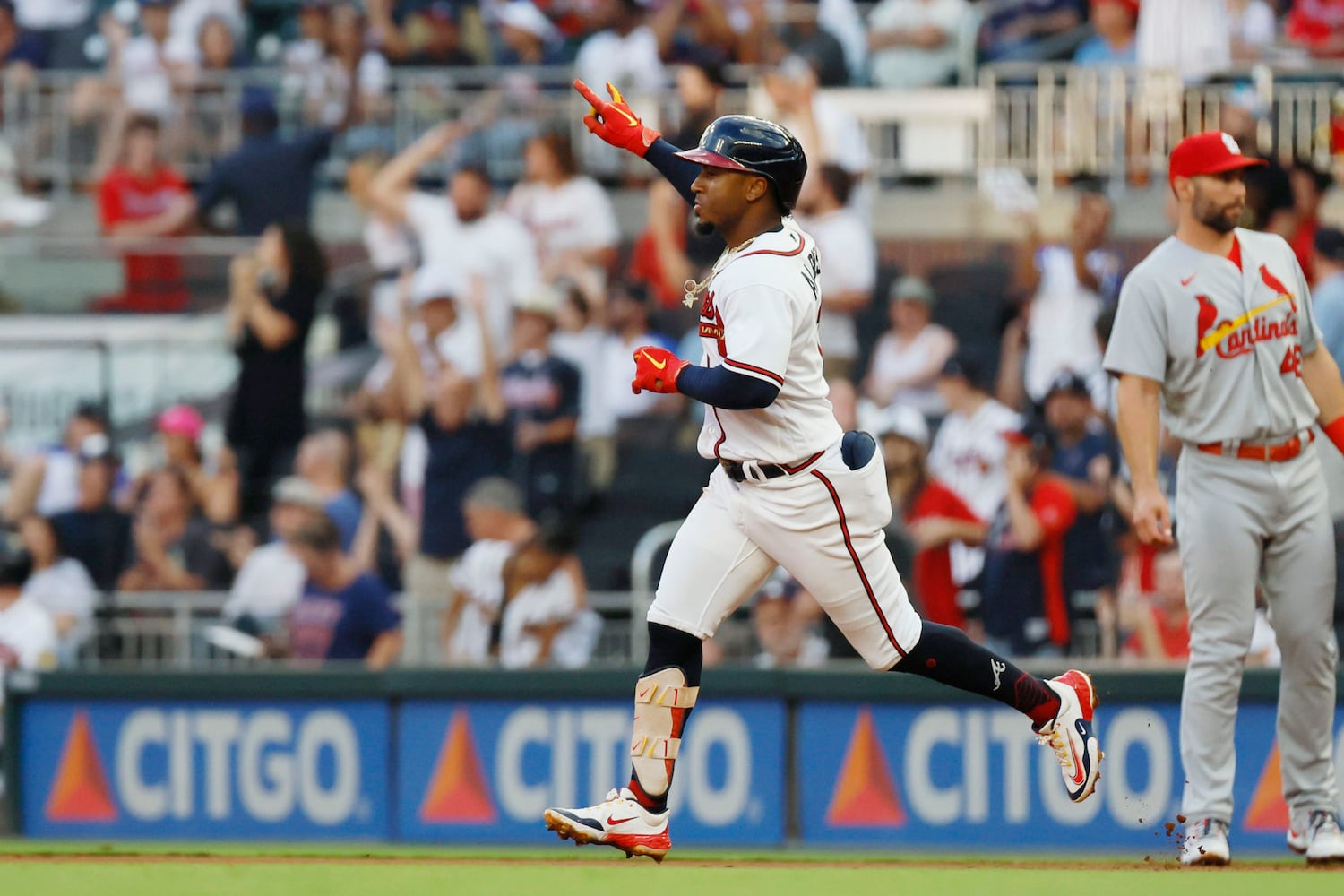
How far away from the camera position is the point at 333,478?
35.0 feet

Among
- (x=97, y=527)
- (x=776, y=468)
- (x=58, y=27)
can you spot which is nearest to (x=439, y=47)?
(x=58, y=27)

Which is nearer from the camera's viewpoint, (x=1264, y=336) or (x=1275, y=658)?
(x=1264, y=336)


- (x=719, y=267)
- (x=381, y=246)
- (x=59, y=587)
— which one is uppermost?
(x=381, y=246)

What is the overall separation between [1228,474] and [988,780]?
2.39 meters

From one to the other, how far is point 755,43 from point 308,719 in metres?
6.33

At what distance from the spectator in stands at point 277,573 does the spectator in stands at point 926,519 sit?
274 centimetres

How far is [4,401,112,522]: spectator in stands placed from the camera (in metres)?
11.1

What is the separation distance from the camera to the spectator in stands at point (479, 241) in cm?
1138

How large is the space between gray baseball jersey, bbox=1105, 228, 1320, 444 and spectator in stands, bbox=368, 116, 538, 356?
5167mm

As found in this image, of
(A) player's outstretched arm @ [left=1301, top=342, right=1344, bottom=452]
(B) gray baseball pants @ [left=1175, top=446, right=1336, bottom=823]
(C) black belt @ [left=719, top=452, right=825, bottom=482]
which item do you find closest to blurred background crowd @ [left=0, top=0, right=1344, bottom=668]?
(A) player's outstretched arm @ [left=1301, top=342, right=1344, bottom=452]

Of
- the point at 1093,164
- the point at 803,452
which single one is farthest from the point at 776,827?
the point at 1093,164

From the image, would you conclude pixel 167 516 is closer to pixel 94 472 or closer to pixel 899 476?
pixel 94 472

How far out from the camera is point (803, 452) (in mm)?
5828

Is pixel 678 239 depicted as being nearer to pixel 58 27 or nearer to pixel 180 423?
pixel 180 423
